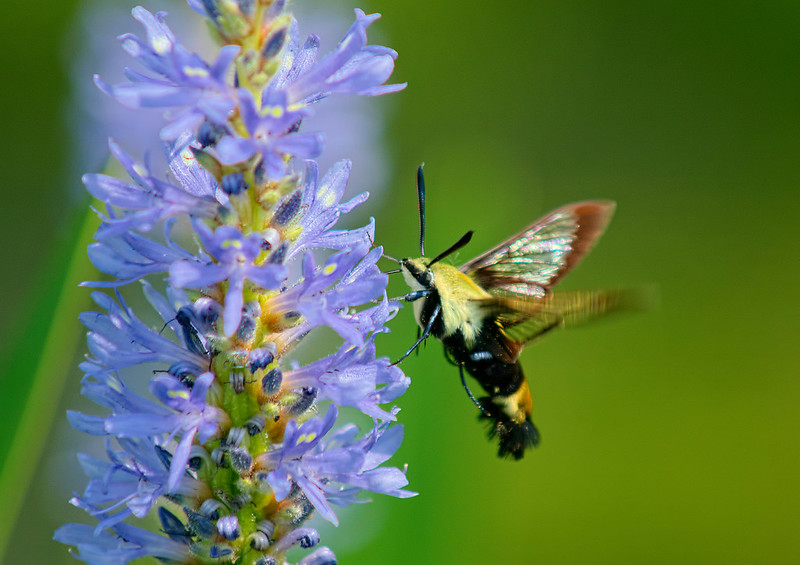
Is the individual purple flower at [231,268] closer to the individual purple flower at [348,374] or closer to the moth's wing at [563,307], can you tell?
the individual purple flower at [348,374]

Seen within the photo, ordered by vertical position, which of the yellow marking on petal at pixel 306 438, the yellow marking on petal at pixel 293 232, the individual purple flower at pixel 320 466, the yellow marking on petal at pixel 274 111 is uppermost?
the yellow marking on petal at pixel 274 111

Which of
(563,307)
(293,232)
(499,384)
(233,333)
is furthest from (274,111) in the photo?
(499,384)

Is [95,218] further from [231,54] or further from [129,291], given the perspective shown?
[129,291]

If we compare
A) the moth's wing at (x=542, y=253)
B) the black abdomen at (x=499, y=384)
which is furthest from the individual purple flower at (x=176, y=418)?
the moth's wing at (x=542, y=253)

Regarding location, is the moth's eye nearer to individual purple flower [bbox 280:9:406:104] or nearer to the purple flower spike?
the purple flower spike

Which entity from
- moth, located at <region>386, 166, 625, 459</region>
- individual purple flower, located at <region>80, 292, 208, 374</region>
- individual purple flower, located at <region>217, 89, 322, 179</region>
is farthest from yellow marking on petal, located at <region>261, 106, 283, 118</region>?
moth, located at <region>386, 166, 625, 459</region>

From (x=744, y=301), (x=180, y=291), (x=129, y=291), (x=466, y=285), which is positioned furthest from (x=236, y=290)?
(x=744, y=301)
